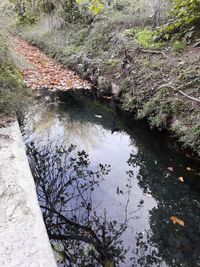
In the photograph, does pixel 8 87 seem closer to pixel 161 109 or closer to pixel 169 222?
pixel 161 109

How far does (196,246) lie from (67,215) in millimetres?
1474

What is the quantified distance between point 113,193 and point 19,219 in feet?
5.06

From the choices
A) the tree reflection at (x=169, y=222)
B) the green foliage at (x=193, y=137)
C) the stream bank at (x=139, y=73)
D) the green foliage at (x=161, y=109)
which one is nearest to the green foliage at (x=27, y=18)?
the stream bank at (x=139, y=73)

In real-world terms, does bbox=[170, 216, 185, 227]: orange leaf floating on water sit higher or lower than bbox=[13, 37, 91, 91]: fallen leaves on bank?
lower

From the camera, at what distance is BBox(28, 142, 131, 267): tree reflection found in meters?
2.96

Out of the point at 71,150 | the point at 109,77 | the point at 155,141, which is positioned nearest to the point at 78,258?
the point at 71,150

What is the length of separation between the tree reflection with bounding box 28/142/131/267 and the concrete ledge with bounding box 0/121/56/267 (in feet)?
1.77

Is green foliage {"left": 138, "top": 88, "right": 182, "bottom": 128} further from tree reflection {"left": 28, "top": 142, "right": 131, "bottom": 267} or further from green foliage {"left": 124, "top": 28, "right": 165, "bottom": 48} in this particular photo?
green foliage {"left": 124, "top": 28, "right": 165, "bottom": 48}

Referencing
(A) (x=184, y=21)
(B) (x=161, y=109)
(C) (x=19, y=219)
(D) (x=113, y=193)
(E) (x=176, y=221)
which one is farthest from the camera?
(A) (x=184, y=21)

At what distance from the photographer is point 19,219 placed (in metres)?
2.64

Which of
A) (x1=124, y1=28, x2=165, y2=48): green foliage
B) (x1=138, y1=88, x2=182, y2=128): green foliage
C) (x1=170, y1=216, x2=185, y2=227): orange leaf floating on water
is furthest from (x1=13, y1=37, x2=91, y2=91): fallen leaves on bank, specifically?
(x1=170, y1=216, x2=185, y2=227): orange leaf floating on water

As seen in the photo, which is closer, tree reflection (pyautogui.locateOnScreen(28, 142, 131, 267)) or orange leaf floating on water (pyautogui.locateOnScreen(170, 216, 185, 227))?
tree reflection (pyautogui.locateOnScreen(28, 142, 131, 267))

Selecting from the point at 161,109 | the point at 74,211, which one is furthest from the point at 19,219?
the point at 161,109

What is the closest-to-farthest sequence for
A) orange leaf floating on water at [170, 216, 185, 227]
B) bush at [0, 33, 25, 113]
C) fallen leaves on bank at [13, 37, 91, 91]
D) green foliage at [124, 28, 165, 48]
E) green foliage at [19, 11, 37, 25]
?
orange leaf floating on water at [170, 216, 185, 227], bush at [0, 33, 25, 113], green foliage at [124, 28, 165, 48], fallen leaves on bank at [13, 37, 91, 91], green foliage at [19, 11, 37, 25]
